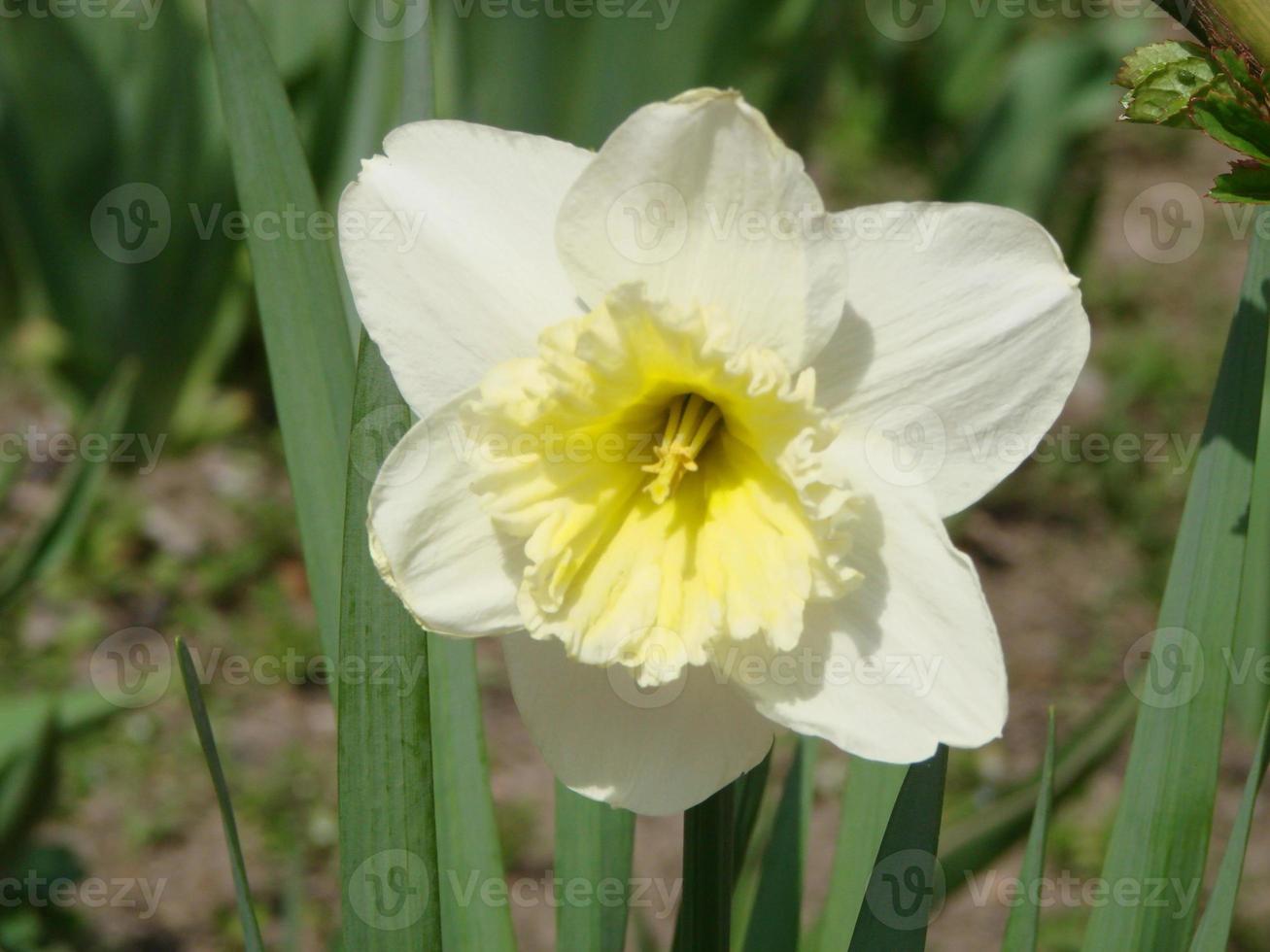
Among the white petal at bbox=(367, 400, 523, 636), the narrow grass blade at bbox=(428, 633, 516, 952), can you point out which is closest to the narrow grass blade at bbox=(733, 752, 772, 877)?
the narrow grass blade at bbox=(428, 633, 516, 952)

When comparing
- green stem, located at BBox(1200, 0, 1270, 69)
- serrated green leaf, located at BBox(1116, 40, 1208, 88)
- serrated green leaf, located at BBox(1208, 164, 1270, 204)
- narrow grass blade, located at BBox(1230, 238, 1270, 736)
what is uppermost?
green stem, located at BBox(1200, 0, 1270, 69)

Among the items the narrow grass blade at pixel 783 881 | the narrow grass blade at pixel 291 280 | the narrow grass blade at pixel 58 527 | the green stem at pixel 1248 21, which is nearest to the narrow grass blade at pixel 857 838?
the narrow grass blade at pixel 783 881

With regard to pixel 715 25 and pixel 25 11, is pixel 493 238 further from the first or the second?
pixel 25 11

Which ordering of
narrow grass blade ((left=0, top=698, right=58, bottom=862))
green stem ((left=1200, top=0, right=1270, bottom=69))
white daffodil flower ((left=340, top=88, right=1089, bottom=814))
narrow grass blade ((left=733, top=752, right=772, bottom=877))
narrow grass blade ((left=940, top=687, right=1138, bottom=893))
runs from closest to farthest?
green stem ((left=1200, top=0, right=1270, bottom=69)), white daffodil flower ((left=340, top=88, right=1089, bottom=814)), narrow grass blade ((left=733, top=752, right=772, bottom=877)), narrow grass blade ((left=940, top=687, right=1138, bottom=893)), narrow grass blade ((left=0, top=698, right=58, bottom=862))

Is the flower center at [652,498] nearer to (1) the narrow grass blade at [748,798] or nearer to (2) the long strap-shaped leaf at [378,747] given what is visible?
(2) the long strap-shaped leaf at [378,747]

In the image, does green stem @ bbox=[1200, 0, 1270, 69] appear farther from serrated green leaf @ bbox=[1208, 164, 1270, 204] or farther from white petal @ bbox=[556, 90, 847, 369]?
white petal @ bbox=[556, 90, 847, 369]

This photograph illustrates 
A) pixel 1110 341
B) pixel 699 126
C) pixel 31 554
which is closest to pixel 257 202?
pixel 699 126
